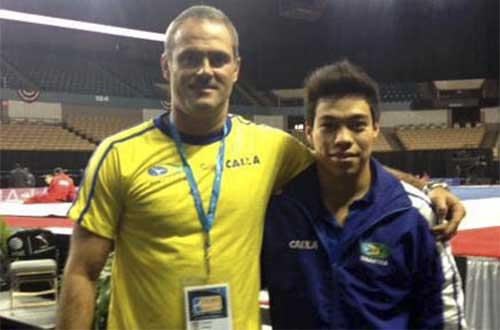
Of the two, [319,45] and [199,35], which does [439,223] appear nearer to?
[199,35]

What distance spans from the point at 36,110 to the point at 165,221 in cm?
1672

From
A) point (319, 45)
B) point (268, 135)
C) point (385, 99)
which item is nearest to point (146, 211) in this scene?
point (268, 135)

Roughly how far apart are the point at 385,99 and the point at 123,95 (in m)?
9.02

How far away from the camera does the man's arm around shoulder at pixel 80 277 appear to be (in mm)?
1576

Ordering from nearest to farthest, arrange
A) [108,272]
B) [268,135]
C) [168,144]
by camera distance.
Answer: [168,144] < [268,135] < [108,272]

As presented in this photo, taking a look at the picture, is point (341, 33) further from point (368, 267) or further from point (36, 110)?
point (368, 267)

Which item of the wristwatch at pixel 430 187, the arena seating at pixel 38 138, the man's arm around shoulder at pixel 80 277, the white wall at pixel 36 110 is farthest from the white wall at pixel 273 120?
the man's arm around shoulder at pixel 80 277

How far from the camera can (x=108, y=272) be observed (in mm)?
3658

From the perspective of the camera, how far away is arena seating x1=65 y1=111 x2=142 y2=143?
58.6ft

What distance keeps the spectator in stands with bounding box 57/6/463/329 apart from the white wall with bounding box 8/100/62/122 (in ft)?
52.8

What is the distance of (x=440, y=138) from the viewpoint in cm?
1995

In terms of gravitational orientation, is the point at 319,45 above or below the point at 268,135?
above

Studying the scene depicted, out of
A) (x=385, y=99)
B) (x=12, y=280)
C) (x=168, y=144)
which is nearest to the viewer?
(x=168, y=144)

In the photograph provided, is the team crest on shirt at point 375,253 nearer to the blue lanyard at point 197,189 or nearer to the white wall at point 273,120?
the blue lanyard at point 197,189
